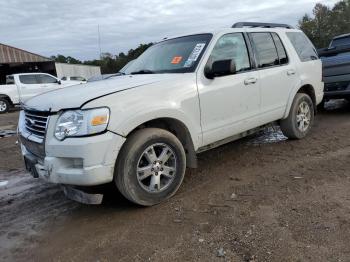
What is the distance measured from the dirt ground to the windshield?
1408mm

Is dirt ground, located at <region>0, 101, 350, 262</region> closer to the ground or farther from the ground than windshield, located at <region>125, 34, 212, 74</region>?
closer to the ground

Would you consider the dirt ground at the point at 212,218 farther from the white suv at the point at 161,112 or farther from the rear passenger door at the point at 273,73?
the rear passenger door at the point at 273,73

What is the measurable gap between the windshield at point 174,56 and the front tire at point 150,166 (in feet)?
3.31

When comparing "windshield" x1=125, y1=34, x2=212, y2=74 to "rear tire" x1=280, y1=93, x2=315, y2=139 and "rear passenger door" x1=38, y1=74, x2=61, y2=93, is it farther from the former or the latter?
"rear passenger door" x1=38, y1=74, x2=61, y2=93

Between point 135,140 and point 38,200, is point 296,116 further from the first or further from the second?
point 38,200

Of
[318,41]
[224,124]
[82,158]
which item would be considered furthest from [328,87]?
[318,41]

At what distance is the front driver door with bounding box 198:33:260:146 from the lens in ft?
16.0

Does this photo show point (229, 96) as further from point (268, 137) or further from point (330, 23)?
point (330, 23)

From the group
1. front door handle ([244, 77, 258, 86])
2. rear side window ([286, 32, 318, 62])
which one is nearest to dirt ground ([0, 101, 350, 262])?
front door handle ([244, 77, 258, 86])

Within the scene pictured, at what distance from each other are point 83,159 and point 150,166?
2.47ft

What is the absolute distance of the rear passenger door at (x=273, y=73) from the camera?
5746mm

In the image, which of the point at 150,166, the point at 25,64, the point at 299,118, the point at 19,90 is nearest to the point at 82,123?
the point at 150,166

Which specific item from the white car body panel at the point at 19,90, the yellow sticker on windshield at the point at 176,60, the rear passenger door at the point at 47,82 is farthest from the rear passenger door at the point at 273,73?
the rear passenger door at the point at 47,82

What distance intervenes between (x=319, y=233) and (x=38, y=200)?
3.20 metres
